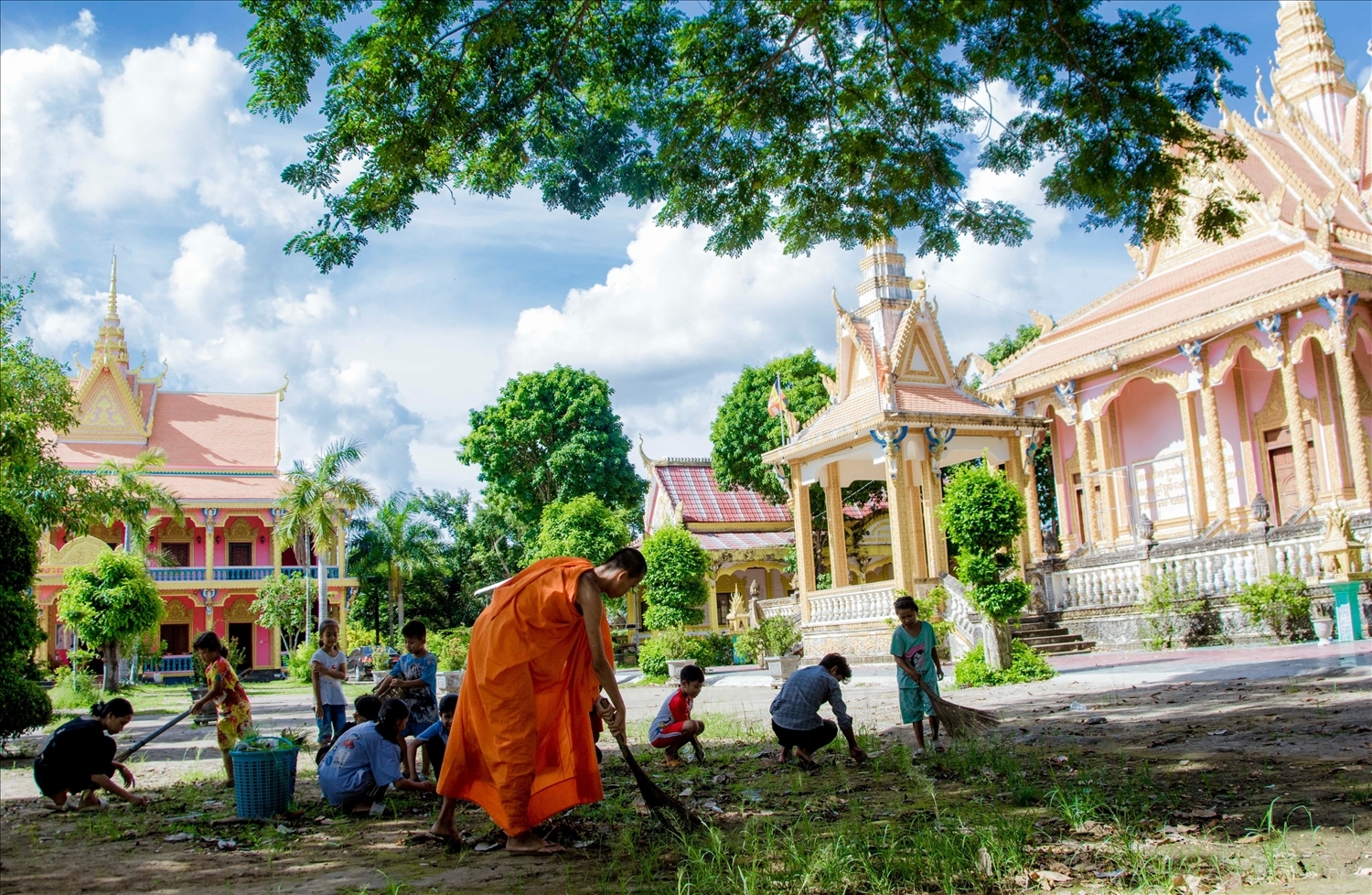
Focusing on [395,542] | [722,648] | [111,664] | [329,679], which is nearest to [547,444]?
[395,542]

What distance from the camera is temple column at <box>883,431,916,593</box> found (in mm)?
18469

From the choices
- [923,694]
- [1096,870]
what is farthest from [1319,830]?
[923,694]

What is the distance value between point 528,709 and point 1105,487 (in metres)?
20.4

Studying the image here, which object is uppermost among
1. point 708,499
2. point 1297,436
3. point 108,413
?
point 108,413

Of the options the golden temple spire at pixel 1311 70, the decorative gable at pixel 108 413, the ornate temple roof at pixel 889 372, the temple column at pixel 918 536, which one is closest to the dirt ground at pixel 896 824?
the temple column at pixel 918 536

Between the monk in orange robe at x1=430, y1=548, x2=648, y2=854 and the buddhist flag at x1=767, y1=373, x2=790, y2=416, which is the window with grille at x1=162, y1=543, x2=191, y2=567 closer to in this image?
the buddhist flag at x1=767, y1=373, x2=790, y2=416

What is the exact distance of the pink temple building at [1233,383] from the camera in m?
17.7

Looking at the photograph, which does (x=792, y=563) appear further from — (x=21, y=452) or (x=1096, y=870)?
(x=1096, y=870)

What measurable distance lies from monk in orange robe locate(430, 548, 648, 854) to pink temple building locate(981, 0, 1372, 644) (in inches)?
557

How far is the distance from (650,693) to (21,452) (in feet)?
34.1

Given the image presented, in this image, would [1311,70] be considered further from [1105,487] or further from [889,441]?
[889,441]

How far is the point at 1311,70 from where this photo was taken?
2423 cm

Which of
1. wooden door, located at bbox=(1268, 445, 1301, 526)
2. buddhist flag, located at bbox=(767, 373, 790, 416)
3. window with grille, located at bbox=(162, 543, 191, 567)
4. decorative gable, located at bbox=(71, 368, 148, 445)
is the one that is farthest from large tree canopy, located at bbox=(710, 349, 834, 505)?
decorative gable, located at bbox=(71, 368, 148, 445)

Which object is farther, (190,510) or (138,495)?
(190,510)
